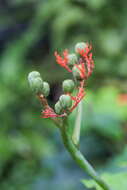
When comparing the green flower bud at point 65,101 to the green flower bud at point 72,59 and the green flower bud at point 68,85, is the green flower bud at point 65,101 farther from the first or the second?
the green flower bud at point 72,59

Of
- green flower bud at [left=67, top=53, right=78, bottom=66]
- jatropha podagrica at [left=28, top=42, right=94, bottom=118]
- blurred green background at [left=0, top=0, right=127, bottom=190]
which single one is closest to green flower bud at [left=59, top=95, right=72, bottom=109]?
jatropha podagrica at [left=28, top=42, right=94, bottom=118]

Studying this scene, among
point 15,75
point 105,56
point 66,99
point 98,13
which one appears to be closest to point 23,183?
point 15,75

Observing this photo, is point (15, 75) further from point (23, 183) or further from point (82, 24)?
point (23, 183)

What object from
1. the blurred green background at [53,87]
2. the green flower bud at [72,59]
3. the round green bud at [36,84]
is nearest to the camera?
the round green bud at [36,84]

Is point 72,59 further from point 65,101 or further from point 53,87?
point 53,87

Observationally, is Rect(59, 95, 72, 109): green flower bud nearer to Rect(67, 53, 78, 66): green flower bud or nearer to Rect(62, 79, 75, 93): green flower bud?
Rect(62, 79, 75, 93): green flower bud

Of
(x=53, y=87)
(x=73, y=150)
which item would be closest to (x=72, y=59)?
(x=73, y=150)

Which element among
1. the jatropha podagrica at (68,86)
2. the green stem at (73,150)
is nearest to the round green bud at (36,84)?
the jatropha podagrica at (68,86)

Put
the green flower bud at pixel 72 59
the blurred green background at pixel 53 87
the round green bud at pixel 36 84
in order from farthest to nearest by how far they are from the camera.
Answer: the blurred green background at pixel 53 87 < the green flower bud at pixel 72 59 < the round green bud at pixel 36 84

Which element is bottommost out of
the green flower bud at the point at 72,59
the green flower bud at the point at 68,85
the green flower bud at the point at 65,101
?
the green flower bud at the point at 65,101
